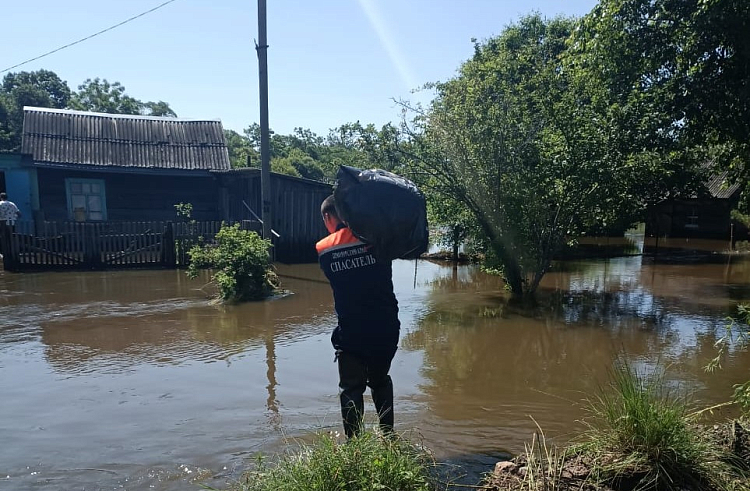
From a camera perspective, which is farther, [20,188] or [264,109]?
[20,188]

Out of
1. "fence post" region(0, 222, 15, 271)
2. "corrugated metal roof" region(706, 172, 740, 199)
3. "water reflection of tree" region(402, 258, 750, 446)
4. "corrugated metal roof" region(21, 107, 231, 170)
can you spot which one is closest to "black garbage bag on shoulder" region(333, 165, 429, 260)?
"water reflection of tree" region(402, 258, 750, 446)

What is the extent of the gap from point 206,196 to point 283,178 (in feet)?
16.5

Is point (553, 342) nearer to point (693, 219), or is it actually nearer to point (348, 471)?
point (348, 471)

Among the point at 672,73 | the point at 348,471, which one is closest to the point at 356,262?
the point at 348,471

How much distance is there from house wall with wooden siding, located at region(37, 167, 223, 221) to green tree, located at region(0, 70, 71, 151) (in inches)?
577

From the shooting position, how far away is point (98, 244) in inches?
548

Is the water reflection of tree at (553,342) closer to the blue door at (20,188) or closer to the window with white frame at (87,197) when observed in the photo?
the window with white frame at (87,197)

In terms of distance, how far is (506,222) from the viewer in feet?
33.1

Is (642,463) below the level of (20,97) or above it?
below

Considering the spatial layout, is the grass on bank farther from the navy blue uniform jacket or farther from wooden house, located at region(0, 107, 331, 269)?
wooden house, located at region(0, 107, 331, 269)

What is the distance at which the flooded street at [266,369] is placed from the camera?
164 inches

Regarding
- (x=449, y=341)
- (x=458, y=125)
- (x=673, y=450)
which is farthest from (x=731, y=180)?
(x=673, y=450)

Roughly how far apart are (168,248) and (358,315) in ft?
39.1

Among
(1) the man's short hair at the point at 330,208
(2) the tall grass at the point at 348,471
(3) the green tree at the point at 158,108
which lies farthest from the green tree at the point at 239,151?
(2) the tall grass at the point at 348,471
